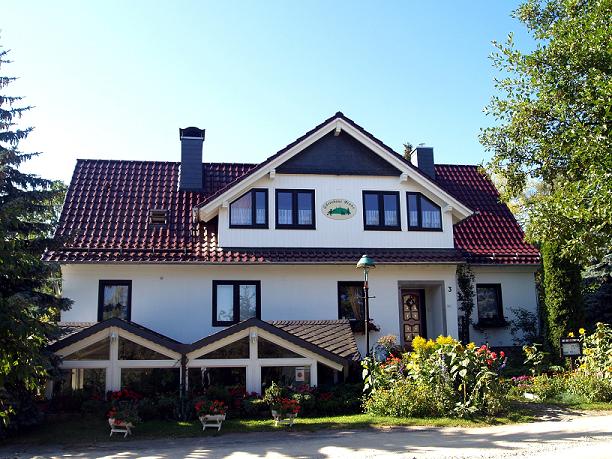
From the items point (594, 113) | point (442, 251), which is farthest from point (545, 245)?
point (594, 113)

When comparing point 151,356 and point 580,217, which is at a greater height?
point 580,217

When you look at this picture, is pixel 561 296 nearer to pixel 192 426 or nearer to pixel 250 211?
pixel 250 211

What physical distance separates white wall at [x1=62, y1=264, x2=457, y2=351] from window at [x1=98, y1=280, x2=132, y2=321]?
165 millimetres

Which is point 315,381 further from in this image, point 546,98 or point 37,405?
point 546,98

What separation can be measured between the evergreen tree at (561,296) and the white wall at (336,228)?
11.1ft

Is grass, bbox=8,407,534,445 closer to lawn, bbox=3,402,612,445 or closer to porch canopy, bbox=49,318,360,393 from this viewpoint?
lawn, bbox=3,402,612,445

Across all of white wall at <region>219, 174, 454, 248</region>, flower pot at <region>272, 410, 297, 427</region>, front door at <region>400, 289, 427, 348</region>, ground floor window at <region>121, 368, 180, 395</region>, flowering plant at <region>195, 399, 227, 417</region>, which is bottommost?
flower pot at <region>272, 410, 297, 427</region>

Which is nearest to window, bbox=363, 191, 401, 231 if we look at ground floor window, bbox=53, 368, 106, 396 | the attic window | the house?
the house

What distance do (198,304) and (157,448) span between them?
7.95 metres

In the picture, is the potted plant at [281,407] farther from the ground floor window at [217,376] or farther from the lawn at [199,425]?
the ground floor window at [217,376]

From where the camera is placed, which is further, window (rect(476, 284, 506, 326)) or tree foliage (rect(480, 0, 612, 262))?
window (rect(476, 284, 506, 326))

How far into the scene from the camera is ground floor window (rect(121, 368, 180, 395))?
54.5 ft

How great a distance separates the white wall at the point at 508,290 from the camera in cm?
2278

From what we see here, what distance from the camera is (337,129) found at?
22.0m
